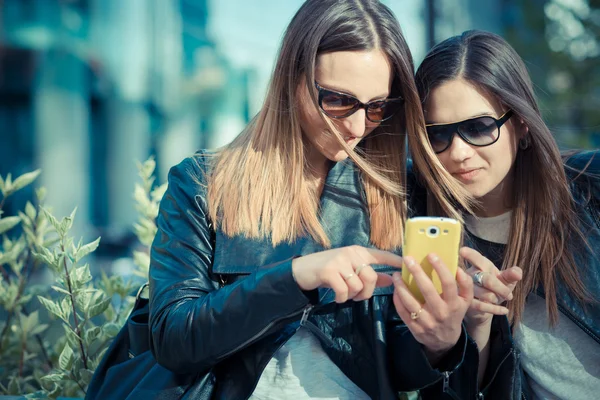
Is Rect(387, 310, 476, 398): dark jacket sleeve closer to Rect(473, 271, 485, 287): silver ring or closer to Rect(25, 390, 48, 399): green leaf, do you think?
Rect(473, 271, 485, 287): silver ring

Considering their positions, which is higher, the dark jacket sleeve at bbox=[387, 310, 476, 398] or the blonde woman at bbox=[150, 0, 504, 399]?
the blonde woman at bbox=[150, 0, 504, 399]

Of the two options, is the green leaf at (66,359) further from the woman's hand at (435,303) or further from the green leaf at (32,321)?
the woman's hand at (435,303)

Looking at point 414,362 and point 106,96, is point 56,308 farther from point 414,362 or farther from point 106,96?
point 106,96

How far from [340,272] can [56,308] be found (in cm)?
123

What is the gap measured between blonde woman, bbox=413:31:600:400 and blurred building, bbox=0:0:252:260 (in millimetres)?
9332

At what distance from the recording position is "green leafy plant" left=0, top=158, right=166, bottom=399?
2391mm

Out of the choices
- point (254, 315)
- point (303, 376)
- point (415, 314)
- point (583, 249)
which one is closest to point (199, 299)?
point (254, 315)

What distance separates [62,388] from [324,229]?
4.15 ft

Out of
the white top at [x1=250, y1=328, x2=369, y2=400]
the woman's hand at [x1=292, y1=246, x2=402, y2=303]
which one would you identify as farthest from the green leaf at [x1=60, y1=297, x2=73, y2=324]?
the woman's hand at [x1=292, y1=246, x2=402, y2=303]

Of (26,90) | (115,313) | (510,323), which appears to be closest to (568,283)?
(510,323)

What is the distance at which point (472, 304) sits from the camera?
1.86 meters

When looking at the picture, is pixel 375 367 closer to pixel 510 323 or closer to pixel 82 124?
pixel 510 323

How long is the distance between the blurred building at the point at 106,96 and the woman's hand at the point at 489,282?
969cm

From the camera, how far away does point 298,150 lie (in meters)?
2.22
